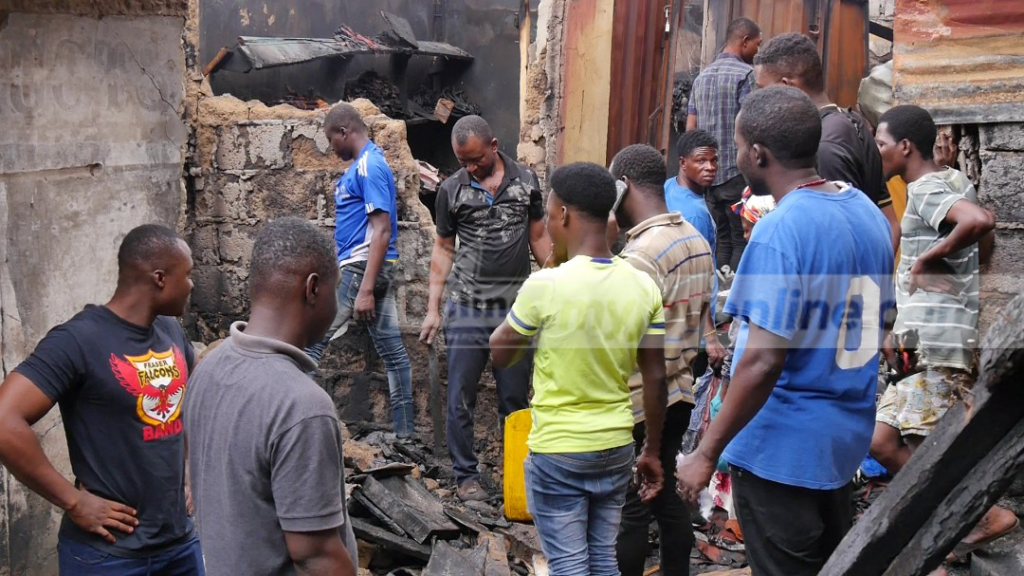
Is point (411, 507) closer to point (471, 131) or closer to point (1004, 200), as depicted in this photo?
point (471, 131)

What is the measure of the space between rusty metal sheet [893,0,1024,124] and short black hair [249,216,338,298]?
11.0 feet

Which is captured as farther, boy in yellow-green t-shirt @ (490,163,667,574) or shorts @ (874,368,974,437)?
shorts @ (874,368,974,437)

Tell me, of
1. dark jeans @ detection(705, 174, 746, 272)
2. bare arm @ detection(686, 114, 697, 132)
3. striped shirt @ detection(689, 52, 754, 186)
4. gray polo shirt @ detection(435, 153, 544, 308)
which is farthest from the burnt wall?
dark jeans @ detection(705, 174, 746, 272)

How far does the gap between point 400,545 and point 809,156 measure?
9.39ft

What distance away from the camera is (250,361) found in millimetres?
2316

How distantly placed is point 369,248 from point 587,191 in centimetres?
302

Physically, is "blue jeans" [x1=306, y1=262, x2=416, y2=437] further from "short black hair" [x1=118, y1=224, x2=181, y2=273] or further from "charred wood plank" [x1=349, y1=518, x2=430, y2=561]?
"short black hair" [x1=118, y1=224, x2=181, y2=273]

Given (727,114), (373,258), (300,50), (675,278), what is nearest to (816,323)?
(675,278)

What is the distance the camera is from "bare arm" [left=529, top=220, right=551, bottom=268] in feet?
19.3

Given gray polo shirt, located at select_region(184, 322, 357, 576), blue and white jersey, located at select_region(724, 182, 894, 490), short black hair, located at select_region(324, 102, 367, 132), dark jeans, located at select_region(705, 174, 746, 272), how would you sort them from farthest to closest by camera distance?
short black hair, located at select_region(324, 102, 367, 132), dark jeans, located at select_region(705, 174, 746, 272), blue and white jersey, located at select_region(724, 182, 894, 490), gray polo shirt, located at select_region(184, 322, 357, 576)

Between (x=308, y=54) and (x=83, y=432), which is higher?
(x=308, y=54)

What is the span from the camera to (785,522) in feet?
9.46

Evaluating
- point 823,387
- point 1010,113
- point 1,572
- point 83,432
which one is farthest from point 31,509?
point 1010,113

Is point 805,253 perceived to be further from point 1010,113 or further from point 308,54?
point 308,54
